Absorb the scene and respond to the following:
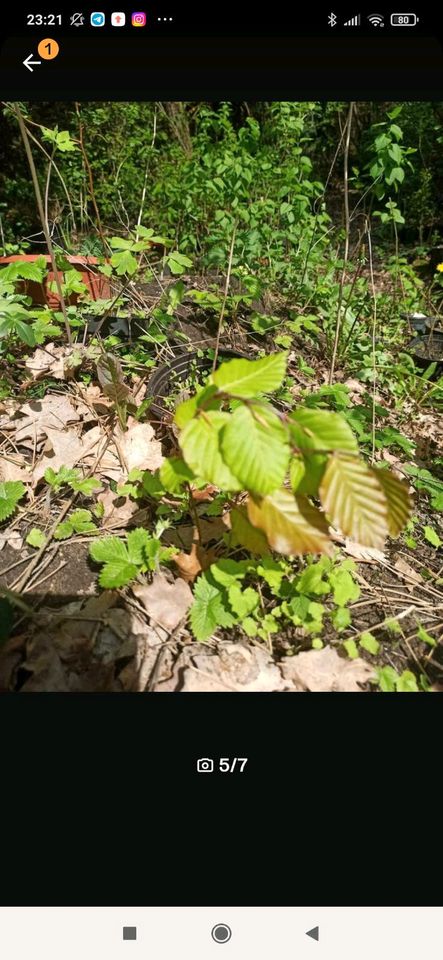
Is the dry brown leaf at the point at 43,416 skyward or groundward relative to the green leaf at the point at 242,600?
skyward

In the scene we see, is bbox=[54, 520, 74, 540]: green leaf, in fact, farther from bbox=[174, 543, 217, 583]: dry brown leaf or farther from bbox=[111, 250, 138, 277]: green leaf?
bbox=[111, 250, 138, 277]: green leaf

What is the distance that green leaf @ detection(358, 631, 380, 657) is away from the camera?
1196 millimetres

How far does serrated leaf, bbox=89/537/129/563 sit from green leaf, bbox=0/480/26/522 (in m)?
0.29

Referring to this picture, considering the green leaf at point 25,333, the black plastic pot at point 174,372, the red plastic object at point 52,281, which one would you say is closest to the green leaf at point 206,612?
the black plastic pot at point 174,372

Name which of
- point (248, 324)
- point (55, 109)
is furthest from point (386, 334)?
point (55, 109)

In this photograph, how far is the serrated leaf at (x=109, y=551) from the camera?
1.23 meters

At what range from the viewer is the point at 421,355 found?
2682 mm

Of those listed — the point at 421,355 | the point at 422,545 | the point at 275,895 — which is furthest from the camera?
the point at 421,355

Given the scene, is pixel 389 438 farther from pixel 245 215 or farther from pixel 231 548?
pixel 245 215

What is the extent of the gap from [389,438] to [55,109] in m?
3.76
